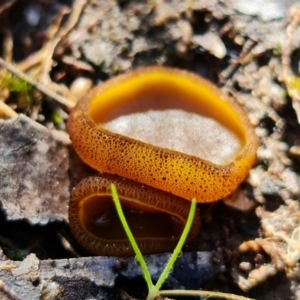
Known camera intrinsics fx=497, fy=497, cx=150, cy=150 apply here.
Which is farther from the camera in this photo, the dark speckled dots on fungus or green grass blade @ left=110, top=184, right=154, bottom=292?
the dark speckled dots on fungus

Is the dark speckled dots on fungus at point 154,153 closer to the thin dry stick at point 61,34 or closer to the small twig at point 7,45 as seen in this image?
the thin dry stick at point 61,34

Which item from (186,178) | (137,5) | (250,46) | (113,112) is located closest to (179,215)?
(186,178)

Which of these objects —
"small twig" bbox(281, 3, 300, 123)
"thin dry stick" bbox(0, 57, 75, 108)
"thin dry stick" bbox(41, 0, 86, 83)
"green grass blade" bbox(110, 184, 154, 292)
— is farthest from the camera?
"thin dry stick" bbox(41, 0, 86, 83)

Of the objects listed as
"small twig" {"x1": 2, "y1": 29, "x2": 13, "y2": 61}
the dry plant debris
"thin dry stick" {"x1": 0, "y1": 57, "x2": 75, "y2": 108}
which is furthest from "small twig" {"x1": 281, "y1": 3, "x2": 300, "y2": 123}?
"small twig" {"x1": 2, "y1": 29, "x2": 13, "y2": 61}

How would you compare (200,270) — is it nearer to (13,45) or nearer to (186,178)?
(186,178)

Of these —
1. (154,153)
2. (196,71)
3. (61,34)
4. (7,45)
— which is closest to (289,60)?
(196,71)

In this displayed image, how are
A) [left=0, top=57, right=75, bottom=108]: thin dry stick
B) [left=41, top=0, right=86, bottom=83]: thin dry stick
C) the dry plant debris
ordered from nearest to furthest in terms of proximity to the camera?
1. the dry plant debris
2. [left=0, top=57, right=75, bottom=108]: thin dry stick
3. [left=41, top=0, right=86, bottom=83]: thin dry stick

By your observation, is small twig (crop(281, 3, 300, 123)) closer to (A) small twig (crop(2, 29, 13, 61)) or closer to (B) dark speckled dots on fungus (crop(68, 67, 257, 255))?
(B) dark speckled dots on fungus (crop(68, 67, 257, 255))
